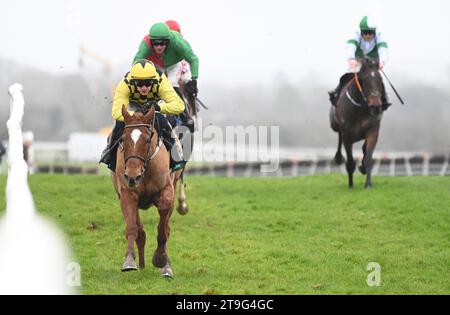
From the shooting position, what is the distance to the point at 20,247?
11.8 metres

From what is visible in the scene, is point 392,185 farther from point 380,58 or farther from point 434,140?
point 434,140

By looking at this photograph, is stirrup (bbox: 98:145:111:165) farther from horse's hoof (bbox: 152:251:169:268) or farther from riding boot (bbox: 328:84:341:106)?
riding boot (bbox: 328:84:341:106)

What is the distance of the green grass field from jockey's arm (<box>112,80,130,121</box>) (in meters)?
1.97

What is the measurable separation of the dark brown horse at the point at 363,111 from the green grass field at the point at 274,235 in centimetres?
78

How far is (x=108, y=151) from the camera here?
39.3 feet

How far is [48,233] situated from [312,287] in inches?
219

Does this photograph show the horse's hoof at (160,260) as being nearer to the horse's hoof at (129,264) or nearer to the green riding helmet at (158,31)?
the horse's hoof at (129,264)

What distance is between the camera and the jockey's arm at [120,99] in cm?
1173

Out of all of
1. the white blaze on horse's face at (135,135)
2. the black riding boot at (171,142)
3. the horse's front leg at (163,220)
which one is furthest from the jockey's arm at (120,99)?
the horse's front leg at (163,220)

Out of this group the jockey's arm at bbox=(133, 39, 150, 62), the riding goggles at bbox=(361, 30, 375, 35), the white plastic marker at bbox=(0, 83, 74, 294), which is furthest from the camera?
the riding goggles at bbox=(361, 30, 375, 35)

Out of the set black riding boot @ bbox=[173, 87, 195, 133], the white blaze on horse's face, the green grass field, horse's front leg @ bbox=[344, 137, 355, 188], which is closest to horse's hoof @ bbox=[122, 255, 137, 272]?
the green grass field

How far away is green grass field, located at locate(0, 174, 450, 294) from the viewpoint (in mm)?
11750

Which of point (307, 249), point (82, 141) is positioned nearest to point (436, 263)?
point (307, 249)

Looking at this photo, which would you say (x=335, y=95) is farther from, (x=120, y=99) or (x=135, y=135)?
(x=135, y=135)
